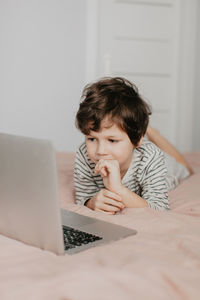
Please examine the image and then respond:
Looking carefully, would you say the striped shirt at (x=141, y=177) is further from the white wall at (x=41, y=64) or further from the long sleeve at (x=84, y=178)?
the white wall at (x=41, y=64)

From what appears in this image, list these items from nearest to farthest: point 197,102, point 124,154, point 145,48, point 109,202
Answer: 1. point 109,202
2. point 124,154
3. point 145,48
4. point 197,102

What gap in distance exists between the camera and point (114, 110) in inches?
56.6

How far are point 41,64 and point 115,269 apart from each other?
253cm

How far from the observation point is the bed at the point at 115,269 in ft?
2.48

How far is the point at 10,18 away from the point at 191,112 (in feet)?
4.88

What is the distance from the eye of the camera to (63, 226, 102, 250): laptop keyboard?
0.98 meters

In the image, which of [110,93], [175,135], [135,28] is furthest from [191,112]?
[110,93]

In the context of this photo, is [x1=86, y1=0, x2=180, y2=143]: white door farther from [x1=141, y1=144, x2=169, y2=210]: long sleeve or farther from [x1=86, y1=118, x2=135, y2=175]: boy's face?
[x1=86, y1=118, x2=135, y2=175]: boy's face

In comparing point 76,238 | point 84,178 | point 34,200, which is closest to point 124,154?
point 84,178

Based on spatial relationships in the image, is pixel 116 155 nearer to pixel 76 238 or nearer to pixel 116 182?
pixel 116 182

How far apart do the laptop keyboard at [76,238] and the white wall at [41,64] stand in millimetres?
2192

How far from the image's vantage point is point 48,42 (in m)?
3.16

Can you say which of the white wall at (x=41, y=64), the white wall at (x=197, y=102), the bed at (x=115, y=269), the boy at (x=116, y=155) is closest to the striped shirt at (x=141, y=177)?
the boy at (x=116, y=155)

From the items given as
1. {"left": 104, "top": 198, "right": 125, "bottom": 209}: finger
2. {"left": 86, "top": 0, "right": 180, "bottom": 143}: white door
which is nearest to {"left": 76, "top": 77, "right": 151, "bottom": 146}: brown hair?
{"left": 104, "top": 198, "right": 125, "bottom": 209}: finger
